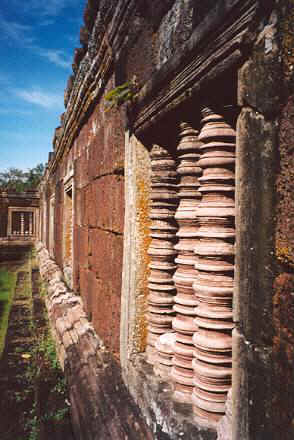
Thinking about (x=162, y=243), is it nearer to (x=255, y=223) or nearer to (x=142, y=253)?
(x=142, y=253)

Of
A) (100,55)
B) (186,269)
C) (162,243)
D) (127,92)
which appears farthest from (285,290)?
(100,55)

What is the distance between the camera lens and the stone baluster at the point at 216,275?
1557 mm

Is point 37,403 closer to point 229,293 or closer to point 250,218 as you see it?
point 229,293

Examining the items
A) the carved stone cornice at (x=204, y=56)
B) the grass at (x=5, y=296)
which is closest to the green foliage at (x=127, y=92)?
the carved stone cornice at (x=204, y=56)

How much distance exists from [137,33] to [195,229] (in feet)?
4.57

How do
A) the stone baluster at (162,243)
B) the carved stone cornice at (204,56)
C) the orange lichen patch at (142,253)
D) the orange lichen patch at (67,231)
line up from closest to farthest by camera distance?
the carved stone cornice at (204,56), the stone baluster at (162,243), the orange lichen patch at (142,253), the orange lichen patch at (67,231)

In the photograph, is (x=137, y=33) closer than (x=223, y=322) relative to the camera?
No

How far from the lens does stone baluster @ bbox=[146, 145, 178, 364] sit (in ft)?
7.14

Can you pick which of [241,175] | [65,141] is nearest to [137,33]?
[241,175]

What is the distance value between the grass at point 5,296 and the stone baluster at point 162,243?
3127 millimetres

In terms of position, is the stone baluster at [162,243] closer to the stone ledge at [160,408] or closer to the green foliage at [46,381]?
the stone ledge at [160,408]

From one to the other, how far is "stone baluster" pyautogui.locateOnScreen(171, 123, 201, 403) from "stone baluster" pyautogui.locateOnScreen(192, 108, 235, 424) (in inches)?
8.1

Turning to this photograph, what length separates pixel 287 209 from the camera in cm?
107

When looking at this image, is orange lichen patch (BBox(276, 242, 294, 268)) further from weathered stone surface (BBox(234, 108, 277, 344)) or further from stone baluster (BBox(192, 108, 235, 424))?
stone baluster (BBox(192, 108, 235, 424))
